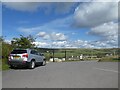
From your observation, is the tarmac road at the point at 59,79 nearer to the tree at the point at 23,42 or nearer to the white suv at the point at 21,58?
the white suv at the point at 21,58

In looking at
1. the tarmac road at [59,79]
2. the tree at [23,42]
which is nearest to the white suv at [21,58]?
the tarmac road at [59,79]

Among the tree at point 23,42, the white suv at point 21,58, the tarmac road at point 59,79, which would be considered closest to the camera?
the tarmac road at point 59,79

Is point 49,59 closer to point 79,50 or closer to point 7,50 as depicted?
point 7,50

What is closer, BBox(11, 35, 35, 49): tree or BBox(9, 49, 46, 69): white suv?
BBox(9, 49, 46, 69): white suv

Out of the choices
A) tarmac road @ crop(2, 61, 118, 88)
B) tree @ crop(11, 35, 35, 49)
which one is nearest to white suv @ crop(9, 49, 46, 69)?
tarmac road @ crop(2, 61, 118, 88)

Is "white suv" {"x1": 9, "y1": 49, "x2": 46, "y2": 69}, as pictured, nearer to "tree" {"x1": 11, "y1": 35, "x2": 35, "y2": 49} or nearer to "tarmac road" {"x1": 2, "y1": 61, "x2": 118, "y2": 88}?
"tarmac road" {"x1": 2, "y1": 61, "x2": 118, "y2": 88}

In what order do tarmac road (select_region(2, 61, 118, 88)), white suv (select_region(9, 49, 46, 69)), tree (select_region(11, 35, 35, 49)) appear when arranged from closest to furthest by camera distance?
tarmac road (select_region(2, 61, 118, 88)) → white suv (select_region(9, 49, 46, 69)) → tree (select_region(11, 35, 35, 49))

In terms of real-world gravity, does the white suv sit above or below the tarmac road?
above

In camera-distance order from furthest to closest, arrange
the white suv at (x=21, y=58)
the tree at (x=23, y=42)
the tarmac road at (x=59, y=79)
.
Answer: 1. the tree at (x=23, y=42)
2. the white suv at (x=21, y=58)
3. the tarmac road at (x=59, y=79)

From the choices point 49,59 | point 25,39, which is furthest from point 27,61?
point 49,59

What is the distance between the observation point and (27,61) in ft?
63.4

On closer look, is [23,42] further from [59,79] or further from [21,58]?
[59,79]

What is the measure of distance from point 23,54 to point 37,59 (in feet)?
7.93

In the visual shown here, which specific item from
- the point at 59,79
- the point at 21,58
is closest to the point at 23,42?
the point at 21,58
